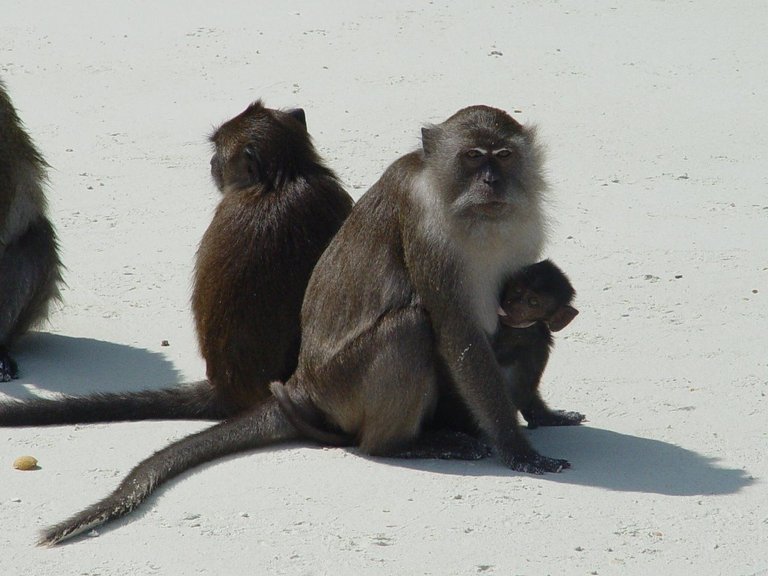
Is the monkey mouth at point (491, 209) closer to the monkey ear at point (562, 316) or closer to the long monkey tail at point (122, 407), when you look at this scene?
the monkey ear at point (562, 316)

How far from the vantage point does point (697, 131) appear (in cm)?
1252

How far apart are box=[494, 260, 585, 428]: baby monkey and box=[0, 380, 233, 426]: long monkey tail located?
5.47 ft

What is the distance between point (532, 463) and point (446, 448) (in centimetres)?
50

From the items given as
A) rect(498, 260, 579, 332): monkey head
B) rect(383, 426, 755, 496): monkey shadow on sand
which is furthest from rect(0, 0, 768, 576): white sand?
rect(498, 260, 579, 332): monkey head

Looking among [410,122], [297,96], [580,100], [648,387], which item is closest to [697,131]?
[580,100]

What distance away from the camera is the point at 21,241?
30.1 feet

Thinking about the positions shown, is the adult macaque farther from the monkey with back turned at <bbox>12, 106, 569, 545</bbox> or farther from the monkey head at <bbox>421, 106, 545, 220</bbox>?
the monkey head at <bbox>421, 106, 545, 220</bbox>

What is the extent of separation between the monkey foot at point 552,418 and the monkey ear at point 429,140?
1.56 metres

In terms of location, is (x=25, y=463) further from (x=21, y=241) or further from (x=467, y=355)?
(x=21, y=241)

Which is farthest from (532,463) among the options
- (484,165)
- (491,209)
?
(484,165)

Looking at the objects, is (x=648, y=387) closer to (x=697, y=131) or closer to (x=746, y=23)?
(x=697, y=131)

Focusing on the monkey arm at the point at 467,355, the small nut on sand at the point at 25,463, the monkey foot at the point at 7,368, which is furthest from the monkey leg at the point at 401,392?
the monkey foot at the point at 7,368

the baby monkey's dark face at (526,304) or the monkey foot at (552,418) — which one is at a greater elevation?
the baby monkey's dark face at (526,304)

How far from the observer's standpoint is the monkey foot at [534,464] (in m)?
6.81
